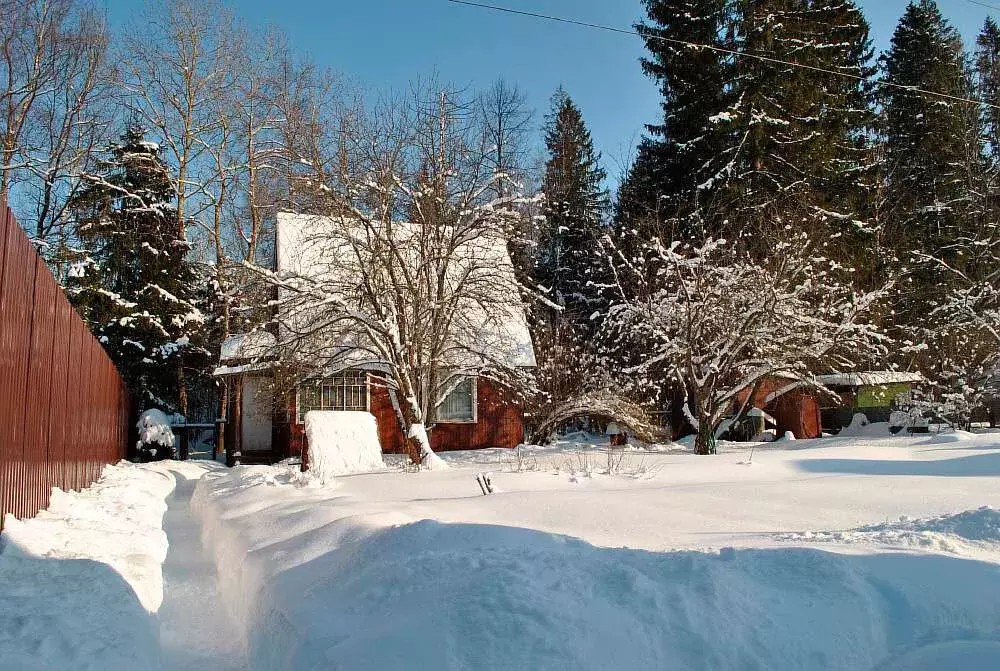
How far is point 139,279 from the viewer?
2498cm

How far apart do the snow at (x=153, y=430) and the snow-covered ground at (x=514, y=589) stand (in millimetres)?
13504

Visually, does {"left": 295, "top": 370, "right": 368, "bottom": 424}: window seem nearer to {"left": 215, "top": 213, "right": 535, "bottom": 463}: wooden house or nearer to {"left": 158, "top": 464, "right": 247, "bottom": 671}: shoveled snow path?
{"left": 215, "top": 213, "right": 535, "bottom": 463}: wooden house

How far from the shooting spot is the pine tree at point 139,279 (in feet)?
78.3

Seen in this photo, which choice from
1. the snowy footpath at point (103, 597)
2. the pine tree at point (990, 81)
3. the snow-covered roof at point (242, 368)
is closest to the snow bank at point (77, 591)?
the snowy footpath at point (103, 597)

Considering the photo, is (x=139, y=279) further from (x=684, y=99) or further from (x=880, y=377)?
(x=880, y=377)

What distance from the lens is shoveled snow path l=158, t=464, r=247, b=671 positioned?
15.1 feet

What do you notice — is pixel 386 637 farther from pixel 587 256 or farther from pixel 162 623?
pixel 587 256

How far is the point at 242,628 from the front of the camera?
5.07 meters

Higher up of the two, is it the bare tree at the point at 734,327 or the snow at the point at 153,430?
the bare tree at the point at 734,327

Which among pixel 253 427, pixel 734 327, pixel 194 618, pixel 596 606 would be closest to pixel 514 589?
pixel 596 606

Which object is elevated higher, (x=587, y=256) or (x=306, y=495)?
(x=587, y=256)

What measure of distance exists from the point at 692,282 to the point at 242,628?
14.9 metres

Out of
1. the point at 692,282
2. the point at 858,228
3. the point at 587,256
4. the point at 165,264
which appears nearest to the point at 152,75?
the point at 165,264

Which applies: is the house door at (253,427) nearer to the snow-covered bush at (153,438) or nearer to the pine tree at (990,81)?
the snow-covered bush at (153,438)
